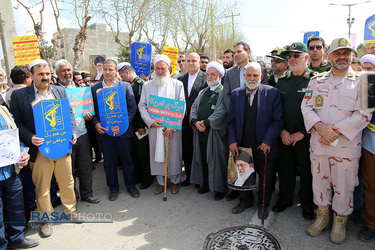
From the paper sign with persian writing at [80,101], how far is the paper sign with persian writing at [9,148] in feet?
4.00

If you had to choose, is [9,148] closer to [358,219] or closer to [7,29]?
[358,219]

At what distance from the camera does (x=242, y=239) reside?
10.4 ft

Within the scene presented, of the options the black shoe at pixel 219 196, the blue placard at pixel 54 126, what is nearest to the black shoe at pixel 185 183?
the black shoe at pixel 219 196

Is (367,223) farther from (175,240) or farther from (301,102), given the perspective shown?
(175,240)

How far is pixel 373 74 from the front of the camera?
153 cm

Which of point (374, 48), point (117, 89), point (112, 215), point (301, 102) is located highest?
point (374, 48)

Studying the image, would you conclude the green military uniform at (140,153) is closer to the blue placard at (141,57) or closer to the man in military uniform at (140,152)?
the man in military uniform at (140,152)

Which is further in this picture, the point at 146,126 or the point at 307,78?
the point at 146,126

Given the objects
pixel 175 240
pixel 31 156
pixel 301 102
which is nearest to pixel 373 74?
pixel 301 102

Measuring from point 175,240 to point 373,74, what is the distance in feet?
8.95

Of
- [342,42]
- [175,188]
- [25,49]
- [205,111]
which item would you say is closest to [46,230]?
[175,188]

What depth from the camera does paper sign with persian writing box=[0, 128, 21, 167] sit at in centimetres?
285

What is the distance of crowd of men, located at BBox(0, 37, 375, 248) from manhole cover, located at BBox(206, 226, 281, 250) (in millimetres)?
446

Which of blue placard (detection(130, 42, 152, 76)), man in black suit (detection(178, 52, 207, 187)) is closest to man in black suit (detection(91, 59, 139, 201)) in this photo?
man in black suit (detection(178, 52, 207, 187))
